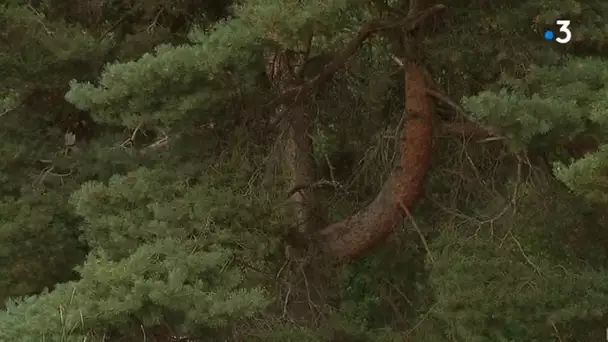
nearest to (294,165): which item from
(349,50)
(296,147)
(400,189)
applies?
(296,147)

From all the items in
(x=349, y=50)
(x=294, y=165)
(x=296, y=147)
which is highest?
(x=349, y=50)

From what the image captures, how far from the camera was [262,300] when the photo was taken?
2756 mm

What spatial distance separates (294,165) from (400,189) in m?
0.66

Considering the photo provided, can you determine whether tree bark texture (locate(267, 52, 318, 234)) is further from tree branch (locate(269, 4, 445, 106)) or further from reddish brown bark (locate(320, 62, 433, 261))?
reddish brown bark (locate(320, 62, 433, 261))

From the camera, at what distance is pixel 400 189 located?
13.5ft

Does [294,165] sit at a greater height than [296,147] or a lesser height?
lesser

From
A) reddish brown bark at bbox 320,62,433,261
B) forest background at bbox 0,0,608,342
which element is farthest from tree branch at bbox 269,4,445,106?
reddish brown bark at bbox 320,62,433,261

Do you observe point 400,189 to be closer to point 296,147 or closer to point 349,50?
point 296,147

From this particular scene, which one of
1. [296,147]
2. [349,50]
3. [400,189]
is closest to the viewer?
[349,50]

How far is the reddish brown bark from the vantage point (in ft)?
12.5

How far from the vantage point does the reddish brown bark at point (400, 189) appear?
3.80 meters

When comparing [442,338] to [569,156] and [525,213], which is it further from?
[569,156]

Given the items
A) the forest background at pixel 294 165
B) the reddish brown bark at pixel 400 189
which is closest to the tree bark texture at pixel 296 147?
the forest background at pixel 294 165

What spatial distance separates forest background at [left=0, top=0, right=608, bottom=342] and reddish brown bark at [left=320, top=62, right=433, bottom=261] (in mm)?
12
